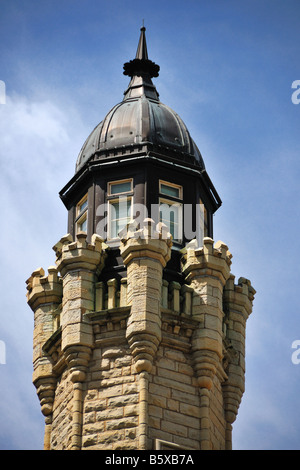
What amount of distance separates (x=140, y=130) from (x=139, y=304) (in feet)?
24.1

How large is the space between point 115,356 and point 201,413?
10.5 feet

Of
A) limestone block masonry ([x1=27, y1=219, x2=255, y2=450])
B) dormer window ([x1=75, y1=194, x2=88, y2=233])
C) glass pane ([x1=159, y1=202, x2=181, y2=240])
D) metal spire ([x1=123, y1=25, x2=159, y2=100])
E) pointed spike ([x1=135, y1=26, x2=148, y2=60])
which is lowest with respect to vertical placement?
limestone block masonry ([x1=27, y1=219, x2=255, y2=450])

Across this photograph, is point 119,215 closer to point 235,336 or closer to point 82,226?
point 82,226

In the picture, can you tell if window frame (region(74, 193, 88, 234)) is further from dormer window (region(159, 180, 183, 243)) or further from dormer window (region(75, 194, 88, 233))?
dormer window (region(159, 180, 183, 243))

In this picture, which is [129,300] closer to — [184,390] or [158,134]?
[184,390]

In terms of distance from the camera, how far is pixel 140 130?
2308 inches

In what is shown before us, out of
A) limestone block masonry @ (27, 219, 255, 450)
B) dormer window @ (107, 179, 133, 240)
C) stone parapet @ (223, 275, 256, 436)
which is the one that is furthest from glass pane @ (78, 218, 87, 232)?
stone parapet @ (223, 275, 256, 436)

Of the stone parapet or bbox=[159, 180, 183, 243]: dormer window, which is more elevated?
bbox=[159, 180, 183, 243]: dormer window

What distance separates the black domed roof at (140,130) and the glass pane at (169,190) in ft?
4.02

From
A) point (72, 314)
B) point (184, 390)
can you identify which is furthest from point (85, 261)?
point (184, 390)

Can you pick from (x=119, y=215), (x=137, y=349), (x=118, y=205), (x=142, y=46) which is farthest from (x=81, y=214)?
(x=142, y=46)

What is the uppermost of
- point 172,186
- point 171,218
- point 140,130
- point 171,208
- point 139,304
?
point 140,130

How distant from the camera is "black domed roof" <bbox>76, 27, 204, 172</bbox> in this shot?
192 ft

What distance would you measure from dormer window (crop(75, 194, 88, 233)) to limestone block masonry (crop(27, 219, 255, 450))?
198 centimetres
